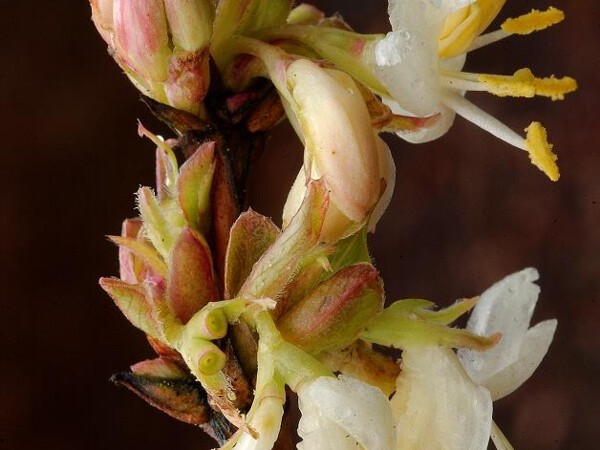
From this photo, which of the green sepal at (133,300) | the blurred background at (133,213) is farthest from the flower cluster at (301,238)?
the blurred background at (133,213)

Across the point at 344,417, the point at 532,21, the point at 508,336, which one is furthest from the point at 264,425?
the point at 532,21

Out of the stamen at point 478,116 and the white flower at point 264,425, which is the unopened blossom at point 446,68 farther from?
the white flower at point 264,425

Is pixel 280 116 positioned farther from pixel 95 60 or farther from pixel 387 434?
pixel 95 60

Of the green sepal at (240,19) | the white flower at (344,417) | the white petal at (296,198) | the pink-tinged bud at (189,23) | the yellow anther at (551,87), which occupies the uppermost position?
the pink-tinged bud at (189,23)

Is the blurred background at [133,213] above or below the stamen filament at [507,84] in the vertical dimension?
below

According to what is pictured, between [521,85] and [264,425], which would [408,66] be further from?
[264,425]

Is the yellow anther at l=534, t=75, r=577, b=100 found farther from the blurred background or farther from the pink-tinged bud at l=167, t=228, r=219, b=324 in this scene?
the blurred background
